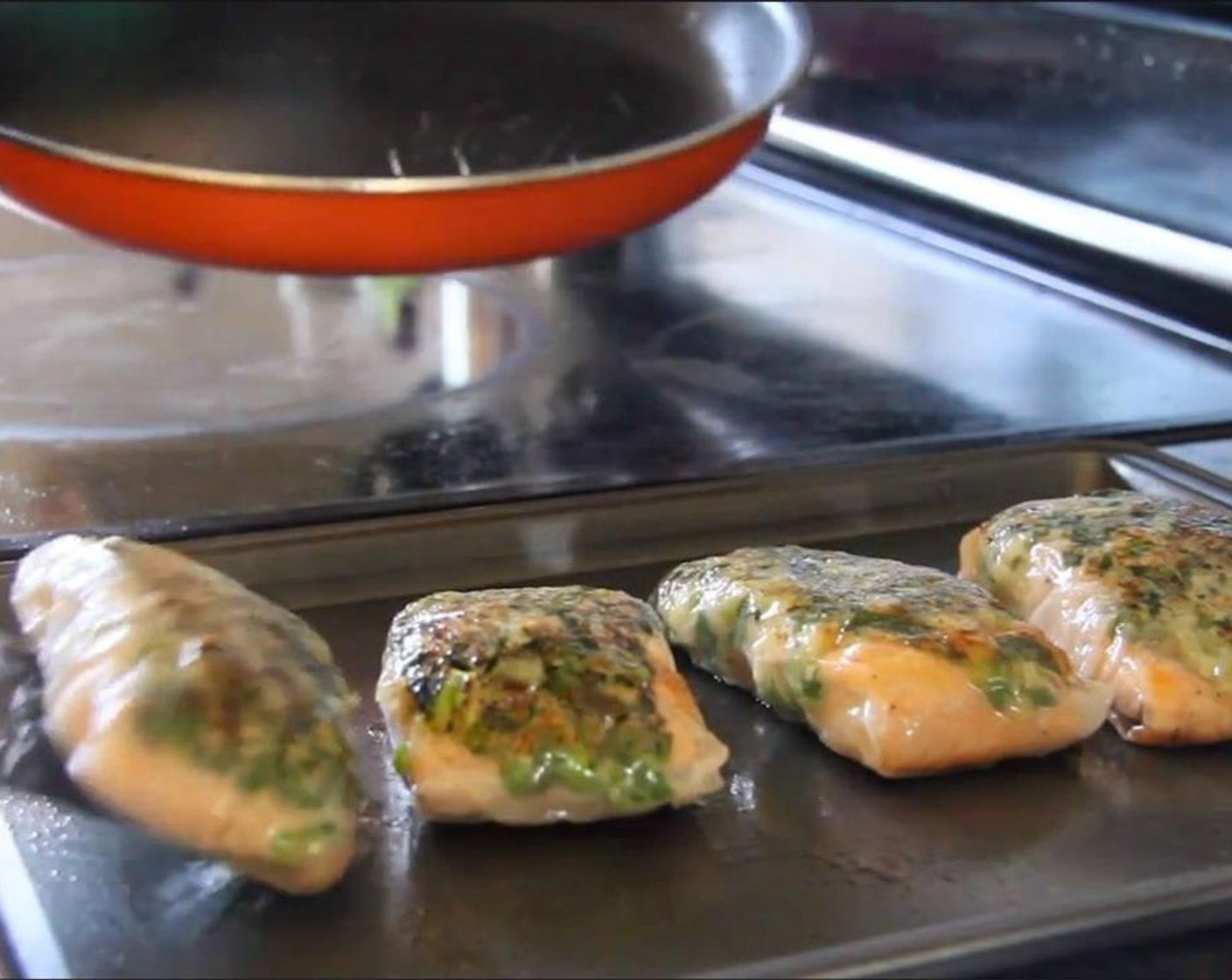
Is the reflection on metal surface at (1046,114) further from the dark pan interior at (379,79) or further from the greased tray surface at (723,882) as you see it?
the greased tray surface at (723,882)

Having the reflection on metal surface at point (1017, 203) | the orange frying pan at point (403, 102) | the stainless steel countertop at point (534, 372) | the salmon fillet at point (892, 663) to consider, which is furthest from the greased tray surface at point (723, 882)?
the reflection on metal surface at point (1017, 203)

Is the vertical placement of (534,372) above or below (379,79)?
below

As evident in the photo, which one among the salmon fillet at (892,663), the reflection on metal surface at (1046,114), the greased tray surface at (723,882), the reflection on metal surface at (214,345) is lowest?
the reflection on metal surface at (214,345)

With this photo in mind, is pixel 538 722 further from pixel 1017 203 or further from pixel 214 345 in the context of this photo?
pixel 1017 203

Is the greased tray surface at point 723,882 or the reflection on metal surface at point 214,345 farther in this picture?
the reflection on metal surface at point 214,345

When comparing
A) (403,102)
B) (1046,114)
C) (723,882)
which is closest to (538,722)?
(723,882)

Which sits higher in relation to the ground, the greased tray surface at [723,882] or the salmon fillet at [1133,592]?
the salmon fillet at [1133,592]

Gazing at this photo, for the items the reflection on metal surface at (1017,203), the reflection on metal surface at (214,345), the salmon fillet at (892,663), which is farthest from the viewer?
the reflection on metal surface at (1017,203)
